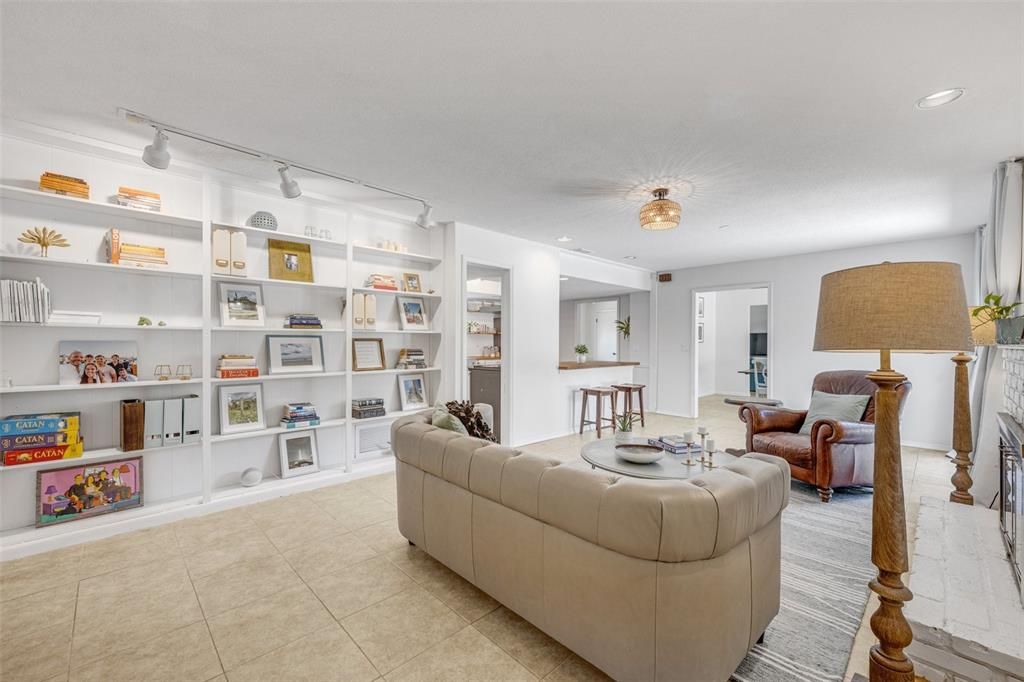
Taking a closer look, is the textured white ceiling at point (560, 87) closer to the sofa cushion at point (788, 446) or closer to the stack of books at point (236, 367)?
the stack of books at point (236, 367)

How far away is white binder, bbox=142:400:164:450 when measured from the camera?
2936 millimetres

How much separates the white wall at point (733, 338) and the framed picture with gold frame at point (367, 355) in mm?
7690

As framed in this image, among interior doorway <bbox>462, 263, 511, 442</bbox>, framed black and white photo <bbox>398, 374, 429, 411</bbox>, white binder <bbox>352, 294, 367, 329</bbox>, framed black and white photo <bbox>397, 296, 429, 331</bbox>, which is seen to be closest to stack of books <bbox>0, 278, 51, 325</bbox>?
white binder <bbox>352, 294, 367, 329</bbox>

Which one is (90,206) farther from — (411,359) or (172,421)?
(411,359)

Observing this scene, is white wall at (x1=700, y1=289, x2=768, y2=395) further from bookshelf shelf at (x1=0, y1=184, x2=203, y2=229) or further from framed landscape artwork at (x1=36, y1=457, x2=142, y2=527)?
framed landscape artwork at (x1=36, y1=457, x2=142, y2=527)

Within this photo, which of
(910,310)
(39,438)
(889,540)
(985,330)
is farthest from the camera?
(985,330)

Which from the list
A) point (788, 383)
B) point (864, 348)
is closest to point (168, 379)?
point (864, 348)

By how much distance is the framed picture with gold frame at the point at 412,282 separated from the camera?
14.8ft

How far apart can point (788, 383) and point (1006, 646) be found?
497 cm

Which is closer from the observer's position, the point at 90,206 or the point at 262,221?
the point at 90,206

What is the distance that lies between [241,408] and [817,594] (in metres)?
4.03

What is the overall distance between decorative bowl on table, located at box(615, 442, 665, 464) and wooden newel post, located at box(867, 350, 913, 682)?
1.36 meters

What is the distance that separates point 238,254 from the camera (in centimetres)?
334

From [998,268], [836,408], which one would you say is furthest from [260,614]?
[998,268]
